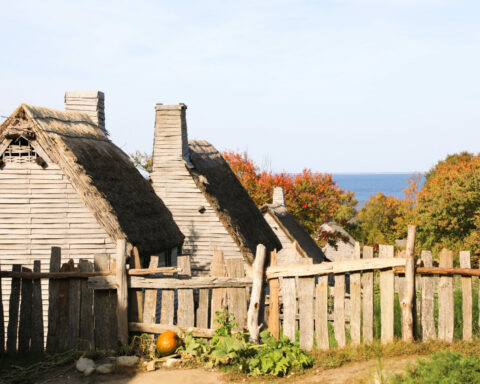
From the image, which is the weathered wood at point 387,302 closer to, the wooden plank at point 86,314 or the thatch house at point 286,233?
the wooden plank at point 86,314

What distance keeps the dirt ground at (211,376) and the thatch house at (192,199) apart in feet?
30.6

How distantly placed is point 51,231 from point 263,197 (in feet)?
68.7

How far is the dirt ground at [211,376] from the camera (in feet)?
26.7

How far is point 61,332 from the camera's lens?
963 centimetres

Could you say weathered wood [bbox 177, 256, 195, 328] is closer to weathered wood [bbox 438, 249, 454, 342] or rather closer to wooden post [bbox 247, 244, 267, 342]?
wooden post [bbox 247, 244, 267, 342]

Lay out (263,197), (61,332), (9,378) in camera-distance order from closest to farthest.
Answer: (9,378) → (61,332) → (263,197)

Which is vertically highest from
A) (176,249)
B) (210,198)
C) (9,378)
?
(210,198)

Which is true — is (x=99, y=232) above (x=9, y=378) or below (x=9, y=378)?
above

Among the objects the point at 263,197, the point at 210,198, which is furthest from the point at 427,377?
the point at 263,197

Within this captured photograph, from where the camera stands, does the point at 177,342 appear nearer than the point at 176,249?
Yes

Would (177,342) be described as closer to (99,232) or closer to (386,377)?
(386,377)

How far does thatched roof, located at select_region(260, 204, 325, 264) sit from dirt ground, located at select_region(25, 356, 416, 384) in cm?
1745

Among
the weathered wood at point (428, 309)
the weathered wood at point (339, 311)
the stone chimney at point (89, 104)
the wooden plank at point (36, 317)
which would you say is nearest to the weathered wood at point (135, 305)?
the wooden plank at point (36, 317)

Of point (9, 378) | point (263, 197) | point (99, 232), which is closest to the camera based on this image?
point (9, 378)
